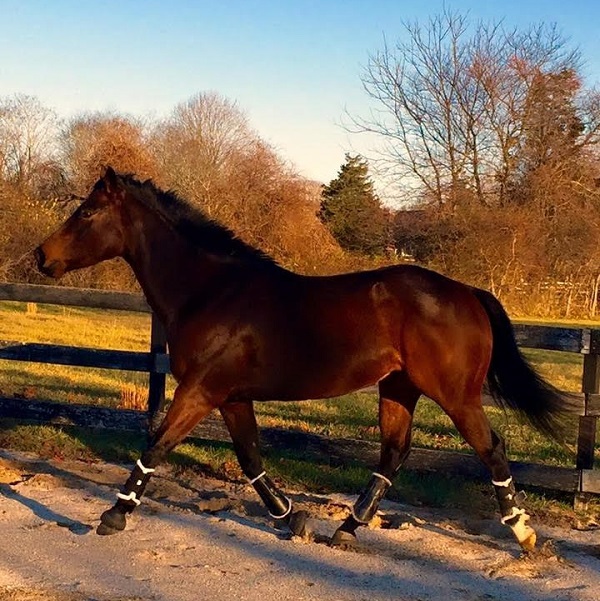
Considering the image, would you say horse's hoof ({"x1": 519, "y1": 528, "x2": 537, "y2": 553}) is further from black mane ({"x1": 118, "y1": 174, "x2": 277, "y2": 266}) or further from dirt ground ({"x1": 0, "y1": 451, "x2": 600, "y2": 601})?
black mane ({"x1": 118, "y1": 174, "x2": 277, "y2": 266})

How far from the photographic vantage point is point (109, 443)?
6758 mm

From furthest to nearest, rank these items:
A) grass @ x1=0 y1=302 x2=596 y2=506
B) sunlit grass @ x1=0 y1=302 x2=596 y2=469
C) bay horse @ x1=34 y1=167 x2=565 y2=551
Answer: sunlit grass @ x1=0 y1=302 x2=596 y2=469, grass @ x1=0 y1=302 x2=596 y2=506, bay horse @ x1=34 y1=167 x2=565 y2=551

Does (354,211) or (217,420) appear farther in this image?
(354,211)

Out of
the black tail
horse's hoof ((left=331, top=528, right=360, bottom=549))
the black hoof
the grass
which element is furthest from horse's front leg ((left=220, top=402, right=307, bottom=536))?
the black tail

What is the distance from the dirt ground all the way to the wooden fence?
52 cm

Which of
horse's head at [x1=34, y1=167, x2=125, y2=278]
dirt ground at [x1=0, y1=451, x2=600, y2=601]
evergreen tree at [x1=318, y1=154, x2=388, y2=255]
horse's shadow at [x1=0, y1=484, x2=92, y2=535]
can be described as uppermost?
evergreen tree at [x1=318, y1=154, x2=388, y2=255]

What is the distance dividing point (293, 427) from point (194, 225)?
3193 mm

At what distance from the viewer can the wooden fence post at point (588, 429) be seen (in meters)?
5.38

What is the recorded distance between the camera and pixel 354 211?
3494 centimetres

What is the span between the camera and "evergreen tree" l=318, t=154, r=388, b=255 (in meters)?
33.2

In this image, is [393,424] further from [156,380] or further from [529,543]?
[156,380]

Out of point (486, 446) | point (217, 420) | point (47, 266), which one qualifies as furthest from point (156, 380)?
point (486, 446)

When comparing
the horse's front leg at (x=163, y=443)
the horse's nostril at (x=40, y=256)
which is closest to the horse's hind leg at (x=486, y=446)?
the horse's front leg at (x=163, y=443)

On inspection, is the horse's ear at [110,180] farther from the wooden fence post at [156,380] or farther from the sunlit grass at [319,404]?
the sunlit grass at [319,404]
